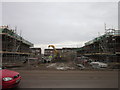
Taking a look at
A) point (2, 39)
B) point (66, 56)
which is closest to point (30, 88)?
point (2, 39)

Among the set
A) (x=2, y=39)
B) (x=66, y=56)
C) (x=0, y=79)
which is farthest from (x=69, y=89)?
(x=66, y=56)

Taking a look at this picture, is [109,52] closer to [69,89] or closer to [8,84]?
[69,89]

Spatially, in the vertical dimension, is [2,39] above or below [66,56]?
above

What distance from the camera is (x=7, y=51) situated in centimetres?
2625

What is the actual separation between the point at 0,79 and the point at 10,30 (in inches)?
1040

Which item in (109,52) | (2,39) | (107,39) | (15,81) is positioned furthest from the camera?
(2,39)

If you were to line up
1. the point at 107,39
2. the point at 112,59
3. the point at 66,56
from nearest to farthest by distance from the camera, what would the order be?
the point at 112,59
the point at 107,39
the point at 66,56

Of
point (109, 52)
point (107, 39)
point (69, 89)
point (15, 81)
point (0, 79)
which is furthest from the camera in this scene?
point (107, 39)

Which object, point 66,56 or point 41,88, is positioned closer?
point 41,88

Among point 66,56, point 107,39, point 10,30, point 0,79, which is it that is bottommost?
point 66,56

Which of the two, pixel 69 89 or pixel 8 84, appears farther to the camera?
pixel 69 89

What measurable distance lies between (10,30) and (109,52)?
27.7m

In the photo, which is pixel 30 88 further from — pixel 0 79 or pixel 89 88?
pixel 89 88

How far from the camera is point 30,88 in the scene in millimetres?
5273
